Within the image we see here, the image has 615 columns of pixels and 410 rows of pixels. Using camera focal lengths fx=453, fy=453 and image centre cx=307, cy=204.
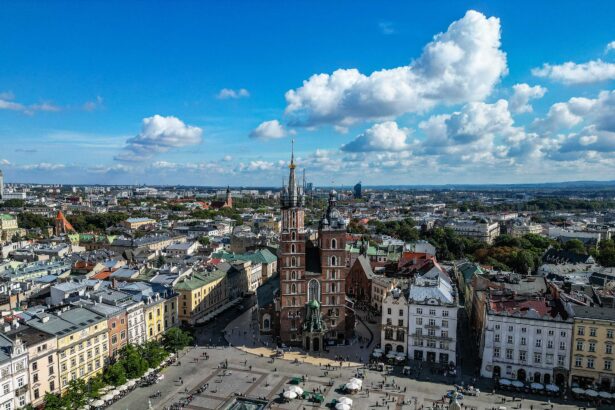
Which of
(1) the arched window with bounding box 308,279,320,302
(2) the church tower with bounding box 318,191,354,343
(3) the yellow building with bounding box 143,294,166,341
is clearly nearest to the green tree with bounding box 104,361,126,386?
(3) the yellow building with bounding box 143,294,166,341

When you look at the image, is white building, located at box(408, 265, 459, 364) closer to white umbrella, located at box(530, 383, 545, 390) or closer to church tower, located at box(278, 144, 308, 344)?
white umbrella, located at box(530, 383, 545, 390)

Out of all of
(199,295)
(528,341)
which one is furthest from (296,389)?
(199,295)

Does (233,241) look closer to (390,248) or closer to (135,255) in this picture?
(135,255)

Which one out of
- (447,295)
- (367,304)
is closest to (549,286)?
(447,295)

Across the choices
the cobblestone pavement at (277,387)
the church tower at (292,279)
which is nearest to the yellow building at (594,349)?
the cobblestone pavement at (277,387)

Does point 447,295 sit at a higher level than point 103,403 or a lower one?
higher

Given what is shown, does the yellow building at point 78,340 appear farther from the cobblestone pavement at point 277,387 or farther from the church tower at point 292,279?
the church tower at point 292,279
